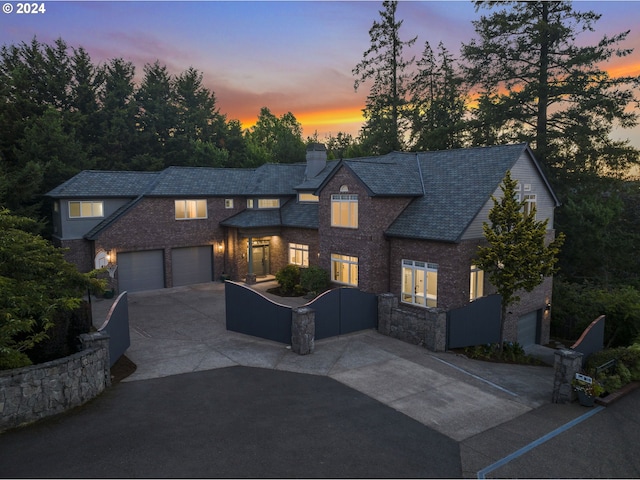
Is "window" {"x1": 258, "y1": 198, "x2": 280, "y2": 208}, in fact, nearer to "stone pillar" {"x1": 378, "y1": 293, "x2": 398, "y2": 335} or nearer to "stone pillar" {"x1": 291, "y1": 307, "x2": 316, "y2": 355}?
"stone pillar" {"x1": 378, "y1": 293, "x2": 398, "y2": 335}

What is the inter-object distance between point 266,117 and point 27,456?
295ft

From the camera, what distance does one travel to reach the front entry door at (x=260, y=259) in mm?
29581

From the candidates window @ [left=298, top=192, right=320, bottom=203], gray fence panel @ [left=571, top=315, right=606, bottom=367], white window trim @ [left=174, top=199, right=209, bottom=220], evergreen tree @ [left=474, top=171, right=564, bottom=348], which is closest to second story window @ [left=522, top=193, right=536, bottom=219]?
evergreen tree @ [left=474, top=171, right=564, bottom=348]

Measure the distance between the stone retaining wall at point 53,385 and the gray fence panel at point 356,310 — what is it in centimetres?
888

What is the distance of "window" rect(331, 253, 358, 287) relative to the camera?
22578 millimetres

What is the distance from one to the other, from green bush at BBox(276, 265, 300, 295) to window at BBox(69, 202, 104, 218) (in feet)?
37.8

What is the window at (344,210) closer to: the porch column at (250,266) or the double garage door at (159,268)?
the porch column at (250,266)

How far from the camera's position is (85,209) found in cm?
2556

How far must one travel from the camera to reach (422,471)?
8523 mm

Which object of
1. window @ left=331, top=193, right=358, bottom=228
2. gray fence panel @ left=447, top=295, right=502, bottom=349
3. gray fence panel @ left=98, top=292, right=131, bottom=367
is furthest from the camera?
window @ left=331, top=193, right=358, bottom=228

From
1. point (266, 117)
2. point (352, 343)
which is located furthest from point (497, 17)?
point (266, 117)

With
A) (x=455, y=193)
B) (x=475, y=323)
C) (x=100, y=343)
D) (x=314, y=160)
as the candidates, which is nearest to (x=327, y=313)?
(x=475, y=323)

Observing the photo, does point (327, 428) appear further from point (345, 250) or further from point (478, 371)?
point (345, 250)

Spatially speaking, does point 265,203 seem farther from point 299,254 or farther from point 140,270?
point 140,270
